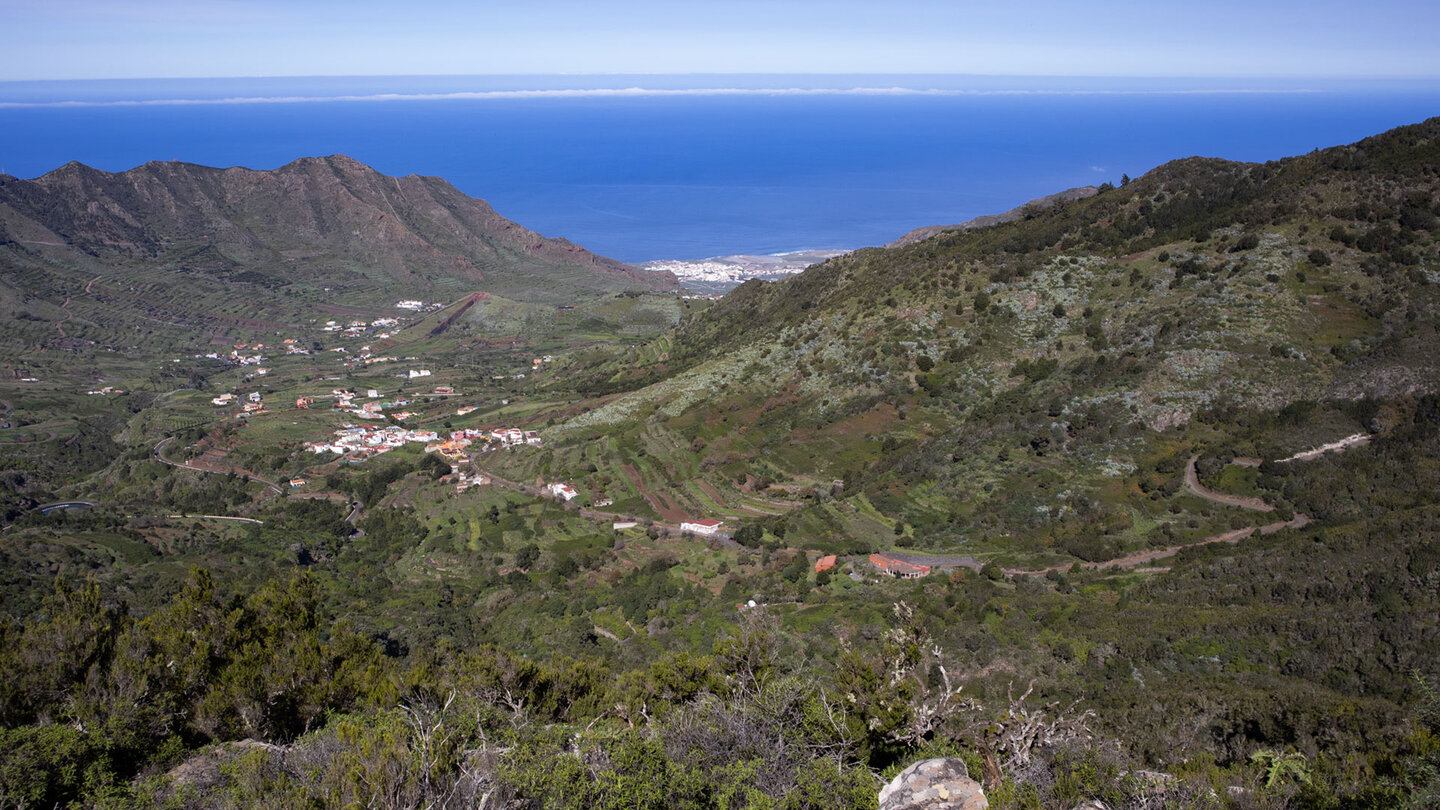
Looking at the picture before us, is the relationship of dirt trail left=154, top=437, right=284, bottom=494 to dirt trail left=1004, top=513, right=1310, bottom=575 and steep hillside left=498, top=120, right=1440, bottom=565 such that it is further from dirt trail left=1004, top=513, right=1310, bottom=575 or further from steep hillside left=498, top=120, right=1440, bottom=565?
dirt trail left=1004, top=513, right=1310, bottom=575

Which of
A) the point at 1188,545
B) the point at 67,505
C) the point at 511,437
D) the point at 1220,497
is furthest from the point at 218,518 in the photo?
the point at 1220,497

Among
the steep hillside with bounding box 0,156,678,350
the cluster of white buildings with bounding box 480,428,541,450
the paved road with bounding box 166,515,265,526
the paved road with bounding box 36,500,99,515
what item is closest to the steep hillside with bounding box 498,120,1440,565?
the cluster of white buildings with bounding box 480,428,541,450

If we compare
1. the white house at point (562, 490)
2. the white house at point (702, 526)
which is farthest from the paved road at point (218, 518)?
the white house at point (702, 526)

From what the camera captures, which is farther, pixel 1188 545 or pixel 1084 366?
pixel 1084 366

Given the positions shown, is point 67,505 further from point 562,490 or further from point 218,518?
point 562,490

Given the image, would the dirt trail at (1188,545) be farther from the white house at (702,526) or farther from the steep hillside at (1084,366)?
the white house at (702,526)

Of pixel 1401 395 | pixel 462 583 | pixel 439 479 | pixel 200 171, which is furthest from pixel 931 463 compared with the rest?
pixel 200 171
